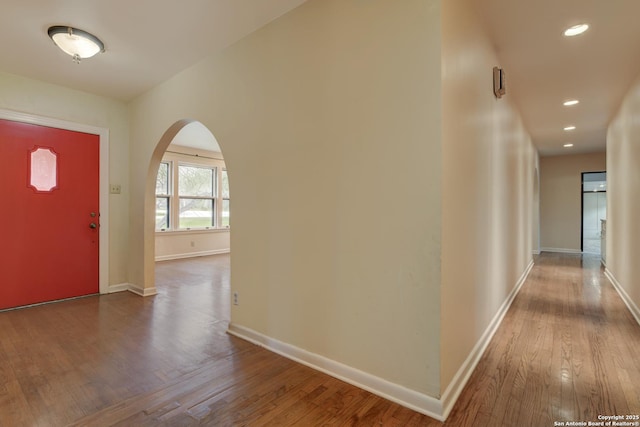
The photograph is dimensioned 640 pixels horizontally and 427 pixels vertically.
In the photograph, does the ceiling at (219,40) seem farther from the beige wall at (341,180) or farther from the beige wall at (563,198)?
the beige wall at (563,198)

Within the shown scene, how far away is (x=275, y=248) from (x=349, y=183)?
85 cm

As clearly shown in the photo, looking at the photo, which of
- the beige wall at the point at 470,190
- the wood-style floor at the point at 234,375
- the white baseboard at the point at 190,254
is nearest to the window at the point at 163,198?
the white baseboard at the point at 190,254

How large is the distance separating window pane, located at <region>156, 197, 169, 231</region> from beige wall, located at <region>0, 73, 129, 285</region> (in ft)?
8.97

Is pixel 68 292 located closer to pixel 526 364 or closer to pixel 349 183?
pixel 349 183

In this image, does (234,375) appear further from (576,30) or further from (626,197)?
(626,197)

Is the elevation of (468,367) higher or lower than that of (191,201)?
lower

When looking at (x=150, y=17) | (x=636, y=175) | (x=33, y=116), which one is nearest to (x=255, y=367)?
(x=150, y=17)

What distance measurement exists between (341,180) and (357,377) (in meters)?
1.24

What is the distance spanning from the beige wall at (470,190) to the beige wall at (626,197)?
1.30 metres

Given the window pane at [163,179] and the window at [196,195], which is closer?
the window pane at [163,179]

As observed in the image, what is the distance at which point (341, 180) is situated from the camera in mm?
2027

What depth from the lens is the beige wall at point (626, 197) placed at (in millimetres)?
Result: 3307

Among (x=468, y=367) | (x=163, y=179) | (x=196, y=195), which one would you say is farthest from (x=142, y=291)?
(x=196, y=195)

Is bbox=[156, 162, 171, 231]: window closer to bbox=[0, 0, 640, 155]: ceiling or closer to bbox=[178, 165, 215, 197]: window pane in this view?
bbox=[178, 165, 215, 197]: window pane
